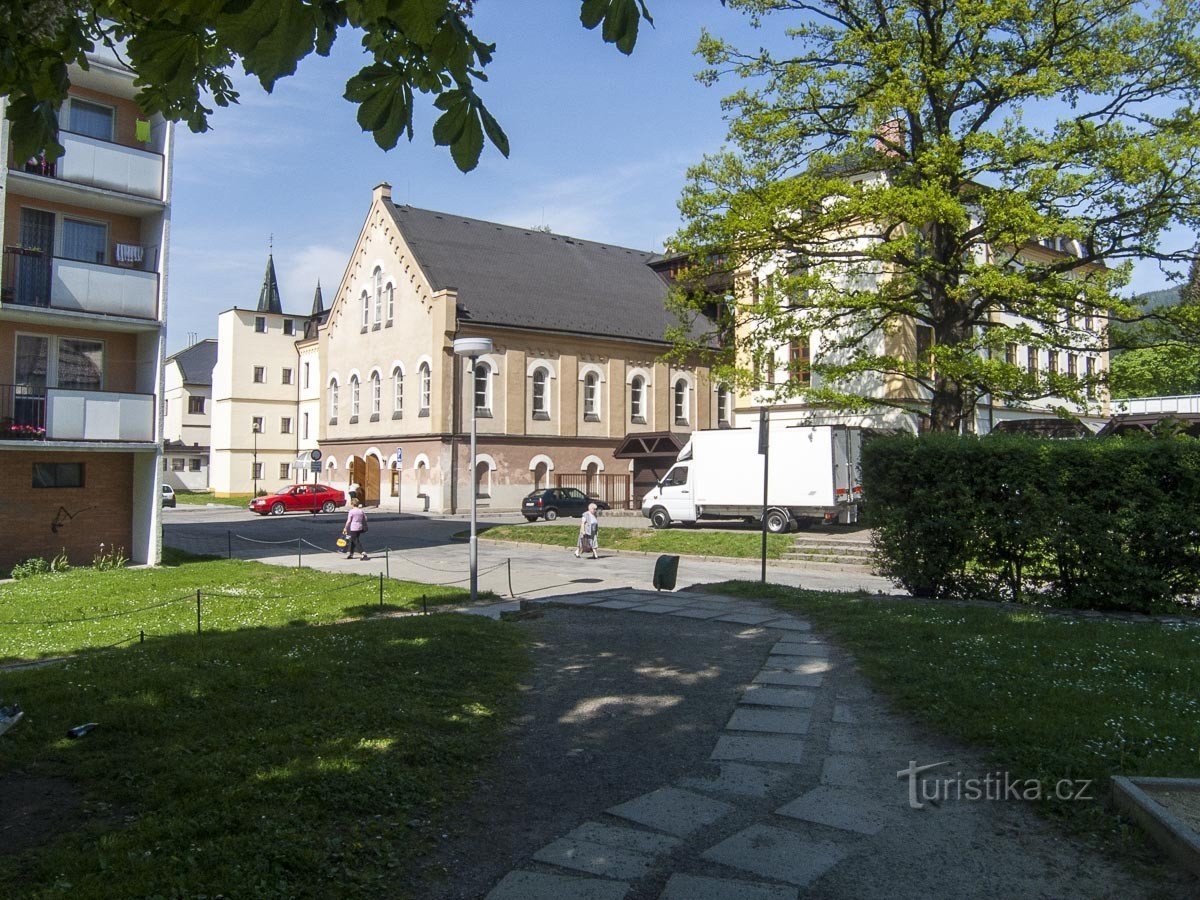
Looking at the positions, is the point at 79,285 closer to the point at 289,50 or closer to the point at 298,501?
the point at 289,50

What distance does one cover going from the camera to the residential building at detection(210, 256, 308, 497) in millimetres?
61656

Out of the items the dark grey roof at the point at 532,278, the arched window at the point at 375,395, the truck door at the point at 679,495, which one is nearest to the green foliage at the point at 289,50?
the truck door at the point at 679,495

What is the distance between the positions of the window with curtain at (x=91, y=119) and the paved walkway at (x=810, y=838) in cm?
2168

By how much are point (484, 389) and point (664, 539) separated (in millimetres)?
19866

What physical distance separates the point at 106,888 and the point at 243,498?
6015 cm

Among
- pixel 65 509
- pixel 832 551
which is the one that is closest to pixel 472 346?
pixel 832 551

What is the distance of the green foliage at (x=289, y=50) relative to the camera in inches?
116

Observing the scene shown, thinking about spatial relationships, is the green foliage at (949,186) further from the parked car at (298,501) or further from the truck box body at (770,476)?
the parked car at (298,501)

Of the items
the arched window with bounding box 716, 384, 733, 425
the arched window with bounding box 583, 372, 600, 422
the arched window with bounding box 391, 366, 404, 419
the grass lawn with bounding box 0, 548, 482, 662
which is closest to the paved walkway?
the grass lawn with bounding box 0, 548, 482, 662

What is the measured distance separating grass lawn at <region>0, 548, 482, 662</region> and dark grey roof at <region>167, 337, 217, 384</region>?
5920 centimetres

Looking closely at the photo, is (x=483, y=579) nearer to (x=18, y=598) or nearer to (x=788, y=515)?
(x=18, y=598)

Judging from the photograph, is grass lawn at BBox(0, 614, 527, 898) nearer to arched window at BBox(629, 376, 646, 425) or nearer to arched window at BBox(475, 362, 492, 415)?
arched window at BBox(475, 362, 492, 415)

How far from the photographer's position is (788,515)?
2845cm

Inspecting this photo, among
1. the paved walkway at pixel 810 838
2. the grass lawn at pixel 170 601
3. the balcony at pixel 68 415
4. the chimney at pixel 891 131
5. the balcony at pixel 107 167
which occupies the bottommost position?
the grass lawn at pixel 170 601
